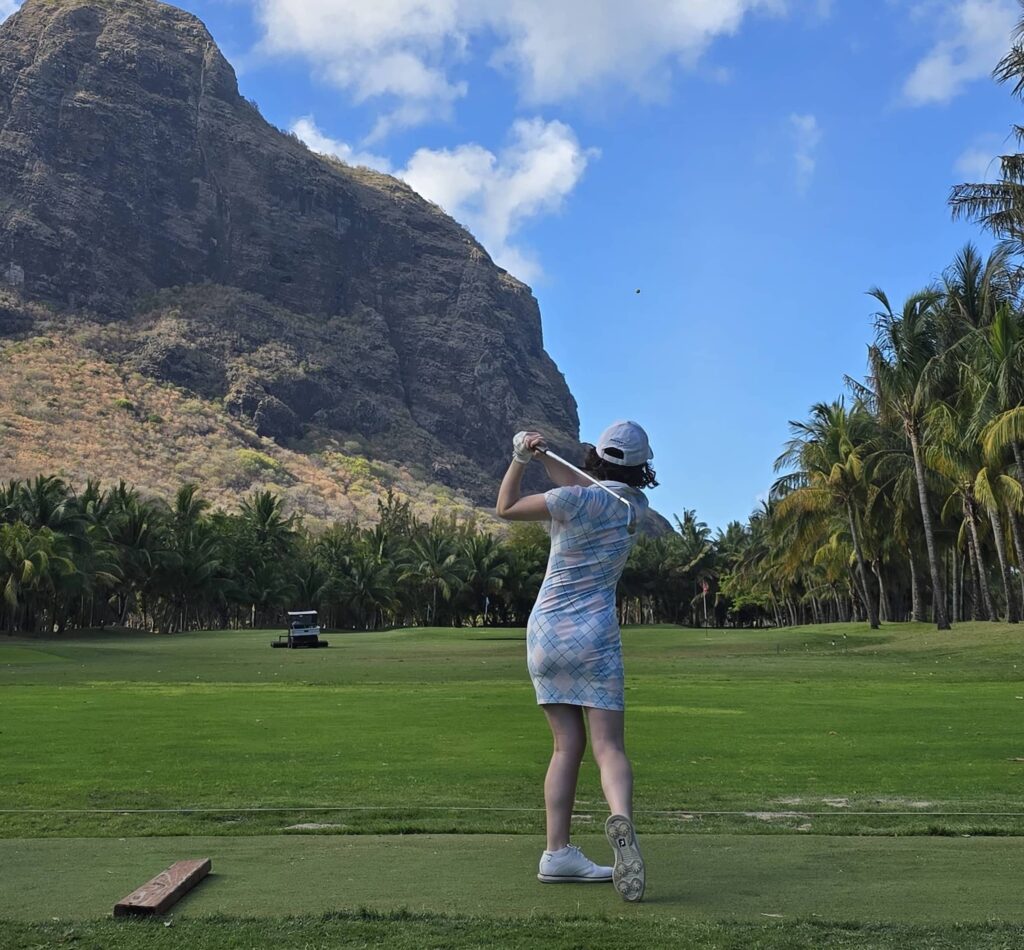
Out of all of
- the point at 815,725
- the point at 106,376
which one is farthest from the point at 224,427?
the point at 815,725

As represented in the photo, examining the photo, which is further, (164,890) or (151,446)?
(151,446)

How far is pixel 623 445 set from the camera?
6.37m

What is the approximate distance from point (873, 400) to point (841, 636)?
35.6 ft

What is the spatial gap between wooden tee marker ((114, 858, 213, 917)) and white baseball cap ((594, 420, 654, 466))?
286 centimetres

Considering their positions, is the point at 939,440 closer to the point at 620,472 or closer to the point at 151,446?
the point at 620,472

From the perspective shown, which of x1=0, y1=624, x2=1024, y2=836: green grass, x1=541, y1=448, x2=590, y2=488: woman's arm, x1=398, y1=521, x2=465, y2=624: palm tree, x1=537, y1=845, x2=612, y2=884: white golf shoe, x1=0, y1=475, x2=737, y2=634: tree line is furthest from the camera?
x1=398, y1=521, x2=465, y2=624: palm tree

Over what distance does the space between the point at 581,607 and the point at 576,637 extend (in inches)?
6.4

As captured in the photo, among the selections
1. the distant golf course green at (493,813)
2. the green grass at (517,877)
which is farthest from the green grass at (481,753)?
the green grass at (517,877)

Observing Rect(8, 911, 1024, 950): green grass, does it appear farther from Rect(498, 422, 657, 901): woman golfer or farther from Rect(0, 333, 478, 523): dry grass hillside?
Rect(0, 333, 478, 523): dry grass hillside

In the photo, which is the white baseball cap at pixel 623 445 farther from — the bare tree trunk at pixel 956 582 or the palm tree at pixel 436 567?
the palm tree at pixel 436 567

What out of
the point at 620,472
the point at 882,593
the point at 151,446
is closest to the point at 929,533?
the point at 882,593

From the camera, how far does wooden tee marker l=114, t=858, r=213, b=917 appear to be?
4.82m

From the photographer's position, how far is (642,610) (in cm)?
15112

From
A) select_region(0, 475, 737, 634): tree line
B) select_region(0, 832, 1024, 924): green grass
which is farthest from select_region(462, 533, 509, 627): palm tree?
select_region(0, 832, 1024, 924): green grass
